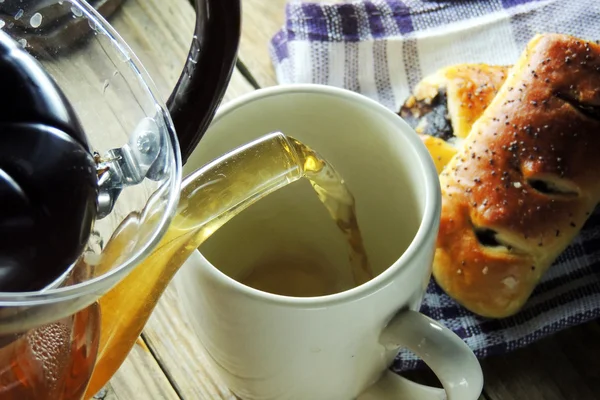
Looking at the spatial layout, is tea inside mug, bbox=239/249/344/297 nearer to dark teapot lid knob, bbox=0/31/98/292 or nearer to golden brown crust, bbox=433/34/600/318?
golden brown crust, bbox=433/34/600/318

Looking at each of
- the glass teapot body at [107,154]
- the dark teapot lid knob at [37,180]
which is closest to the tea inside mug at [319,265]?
the glass teapot body at [107,154]

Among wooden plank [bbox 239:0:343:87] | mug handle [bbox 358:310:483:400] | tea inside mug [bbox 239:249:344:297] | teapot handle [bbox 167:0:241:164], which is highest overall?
teapot handle [bbox 167:0:241:164]

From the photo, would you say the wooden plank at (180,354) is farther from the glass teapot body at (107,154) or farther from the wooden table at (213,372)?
the glass teapot body at (107,154)

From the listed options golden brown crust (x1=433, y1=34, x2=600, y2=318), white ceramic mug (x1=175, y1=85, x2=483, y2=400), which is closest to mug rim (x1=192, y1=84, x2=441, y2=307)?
white ceramic mug (x1=175, y1=85, x2=483, y2=400)

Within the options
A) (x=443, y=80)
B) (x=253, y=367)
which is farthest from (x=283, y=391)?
(x=443, y=80)

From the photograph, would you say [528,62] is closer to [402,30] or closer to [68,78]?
[402,30]

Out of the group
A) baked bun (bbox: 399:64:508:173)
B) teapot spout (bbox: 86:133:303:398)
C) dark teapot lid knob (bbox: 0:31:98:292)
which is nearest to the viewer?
dark teapot lid knob (bbox: 0:31:98:292)

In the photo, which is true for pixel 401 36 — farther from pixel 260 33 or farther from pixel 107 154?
pixel 107 154
